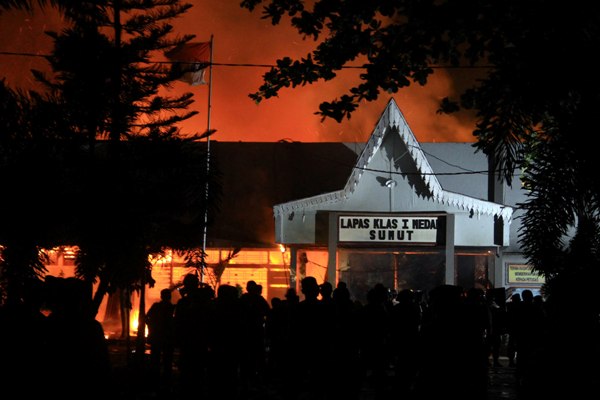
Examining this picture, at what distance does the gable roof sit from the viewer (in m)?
23.1

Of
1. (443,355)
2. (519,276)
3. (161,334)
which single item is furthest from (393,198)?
(443,355)

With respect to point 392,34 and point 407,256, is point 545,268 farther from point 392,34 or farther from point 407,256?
point 407,256

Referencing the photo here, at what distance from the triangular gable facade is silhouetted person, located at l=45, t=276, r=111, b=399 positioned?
59.1 ft

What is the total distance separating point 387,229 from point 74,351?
18277 mm

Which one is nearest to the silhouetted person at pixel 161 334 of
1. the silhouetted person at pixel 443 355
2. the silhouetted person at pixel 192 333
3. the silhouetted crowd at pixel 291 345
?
the silhouetted crowd at pixel 291 345

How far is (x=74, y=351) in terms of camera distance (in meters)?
5.29

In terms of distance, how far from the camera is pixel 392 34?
760cm

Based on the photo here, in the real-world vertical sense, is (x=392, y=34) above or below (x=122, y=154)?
above

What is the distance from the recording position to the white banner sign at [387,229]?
75.8 ft

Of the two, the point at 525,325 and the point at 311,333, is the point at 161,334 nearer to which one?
the point at 311,333

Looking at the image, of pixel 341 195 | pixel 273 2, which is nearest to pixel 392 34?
pixel 273 2

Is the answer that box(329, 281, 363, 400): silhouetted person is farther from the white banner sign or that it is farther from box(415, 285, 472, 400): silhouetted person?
the white banner sign

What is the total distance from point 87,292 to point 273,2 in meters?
4.06

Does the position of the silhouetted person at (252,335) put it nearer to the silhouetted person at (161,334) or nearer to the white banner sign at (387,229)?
the silhouetted person at (161,334)
